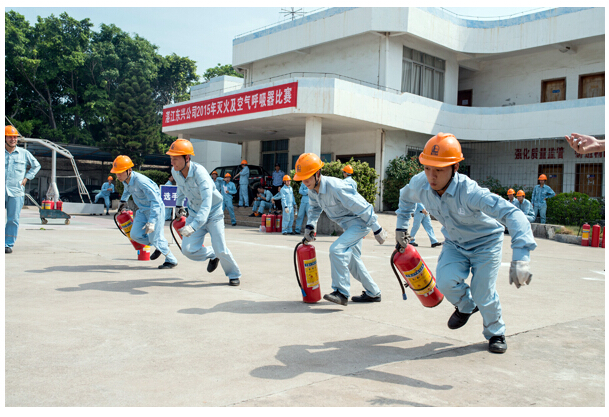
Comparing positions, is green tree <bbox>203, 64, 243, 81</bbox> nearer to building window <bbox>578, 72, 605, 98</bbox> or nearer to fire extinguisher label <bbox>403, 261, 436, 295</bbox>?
building window <bbox>578, 72, 605, 98</bbox>

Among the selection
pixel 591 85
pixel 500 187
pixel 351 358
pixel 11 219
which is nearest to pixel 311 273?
pixel 351 358

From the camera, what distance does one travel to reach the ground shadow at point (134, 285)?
6.17 meters

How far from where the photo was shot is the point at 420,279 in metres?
4.64

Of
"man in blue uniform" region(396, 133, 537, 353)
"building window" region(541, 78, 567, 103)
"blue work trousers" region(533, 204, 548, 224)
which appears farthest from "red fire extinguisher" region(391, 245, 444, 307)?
"building window" region(541, 78, 567, 103)

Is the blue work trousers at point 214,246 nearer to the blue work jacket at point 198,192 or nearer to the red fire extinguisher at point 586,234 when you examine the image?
the blue work jacket at point 198,192

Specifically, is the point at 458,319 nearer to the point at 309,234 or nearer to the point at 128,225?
the point at 309,234

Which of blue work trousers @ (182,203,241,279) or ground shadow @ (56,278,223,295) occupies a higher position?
blue work trousers @ (182,203,241,279)

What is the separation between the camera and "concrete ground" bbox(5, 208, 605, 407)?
3115mm

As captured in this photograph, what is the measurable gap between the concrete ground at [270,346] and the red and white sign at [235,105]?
12.7m

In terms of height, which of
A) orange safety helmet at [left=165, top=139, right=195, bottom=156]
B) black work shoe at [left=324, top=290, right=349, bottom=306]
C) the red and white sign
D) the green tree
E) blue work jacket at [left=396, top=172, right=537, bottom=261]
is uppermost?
the green tree

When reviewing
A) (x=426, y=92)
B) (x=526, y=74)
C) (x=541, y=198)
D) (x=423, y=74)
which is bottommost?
(x=541, y=198)

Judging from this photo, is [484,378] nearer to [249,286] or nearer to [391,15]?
[249,286]

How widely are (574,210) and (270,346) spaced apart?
16.8 meters

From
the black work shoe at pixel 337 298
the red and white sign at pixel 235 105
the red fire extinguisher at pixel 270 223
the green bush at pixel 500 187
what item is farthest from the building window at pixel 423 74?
the black work shoe at pixel 337 298
